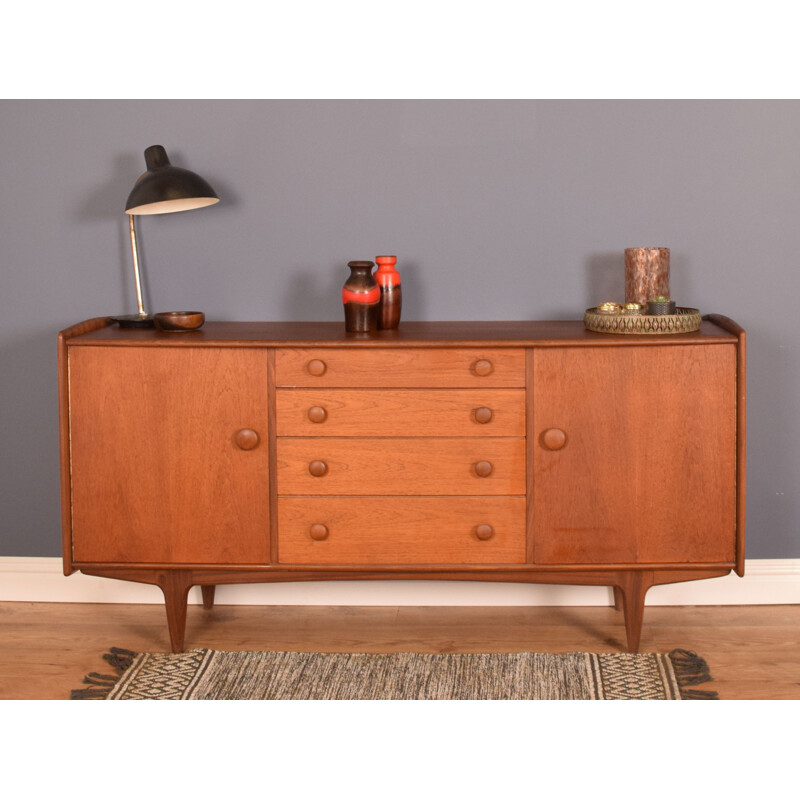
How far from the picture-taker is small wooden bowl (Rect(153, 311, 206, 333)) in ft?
8.97

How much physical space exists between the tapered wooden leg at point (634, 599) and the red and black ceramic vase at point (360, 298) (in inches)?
38.6

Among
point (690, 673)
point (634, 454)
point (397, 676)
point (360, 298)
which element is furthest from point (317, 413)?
point (690, 673)

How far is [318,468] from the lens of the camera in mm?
2621

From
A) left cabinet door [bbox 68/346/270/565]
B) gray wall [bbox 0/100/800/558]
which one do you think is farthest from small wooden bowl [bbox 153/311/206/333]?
gray wall [bbox 0/100/800/558]

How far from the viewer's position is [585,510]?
2.62m

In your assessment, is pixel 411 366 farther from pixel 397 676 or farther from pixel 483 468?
pixel 397 676

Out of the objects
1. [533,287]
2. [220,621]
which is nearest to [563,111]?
[533,287]

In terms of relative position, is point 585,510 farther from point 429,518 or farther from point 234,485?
point 234,485

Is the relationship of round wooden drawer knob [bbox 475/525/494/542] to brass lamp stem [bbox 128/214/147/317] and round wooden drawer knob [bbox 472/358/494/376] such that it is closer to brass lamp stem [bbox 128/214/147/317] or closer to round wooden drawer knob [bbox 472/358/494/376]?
round wooden drawer knob [bbox 472/358/494/376]

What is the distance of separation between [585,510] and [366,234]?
1054 mm

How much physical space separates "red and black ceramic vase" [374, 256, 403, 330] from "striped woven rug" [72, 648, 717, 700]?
36.8 inches

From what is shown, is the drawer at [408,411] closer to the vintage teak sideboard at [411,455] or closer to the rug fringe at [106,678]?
the vintage teak sideboard at [411,455]

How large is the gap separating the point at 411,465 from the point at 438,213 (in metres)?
0.82
